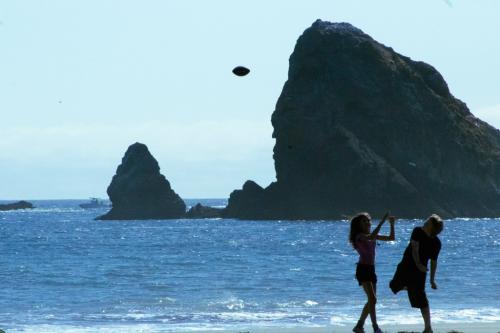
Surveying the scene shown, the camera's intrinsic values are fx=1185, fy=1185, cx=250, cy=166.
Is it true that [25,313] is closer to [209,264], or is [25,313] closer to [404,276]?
[404,276]

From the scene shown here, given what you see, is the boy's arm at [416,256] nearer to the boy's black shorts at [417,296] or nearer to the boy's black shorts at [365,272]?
the boy's black shorts at [417,296]

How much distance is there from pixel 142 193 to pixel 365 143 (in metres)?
37.4

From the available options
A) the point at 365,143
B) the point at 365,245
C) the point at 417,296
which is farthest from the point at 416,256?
the point at 365,143

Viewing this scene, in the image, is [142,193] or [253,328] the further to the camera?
[142,193]

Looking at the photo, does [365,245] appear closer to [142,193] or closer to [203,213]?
[203,213]

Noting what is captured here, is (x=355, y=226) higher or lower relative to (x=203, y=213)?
lower

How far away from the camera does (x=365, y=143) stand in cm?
15462

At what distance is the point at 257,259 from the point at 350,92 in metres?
100

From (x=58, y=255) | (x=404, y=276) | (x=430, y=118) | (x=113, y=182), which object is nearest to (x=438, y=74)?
(x=430, y=118)

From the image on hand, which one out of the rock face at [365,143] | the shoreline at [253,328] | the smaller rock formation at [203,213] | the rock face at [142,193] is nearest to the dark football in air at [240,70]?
the shoreline at [253,328]

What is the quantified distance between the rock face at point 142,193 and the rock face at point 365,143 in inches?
753

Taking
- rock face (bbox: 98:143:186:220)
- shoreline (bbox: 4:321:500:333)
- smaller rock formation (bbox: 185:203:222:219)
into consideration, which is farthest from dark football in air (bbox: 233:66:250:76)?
rock face (bbox: 98:143:186:220)

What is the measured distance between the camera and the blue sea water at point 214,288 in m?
25.8

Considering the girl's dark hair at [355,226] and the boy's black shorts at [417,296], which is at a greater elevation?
the girl's dark hair at [355,226]
